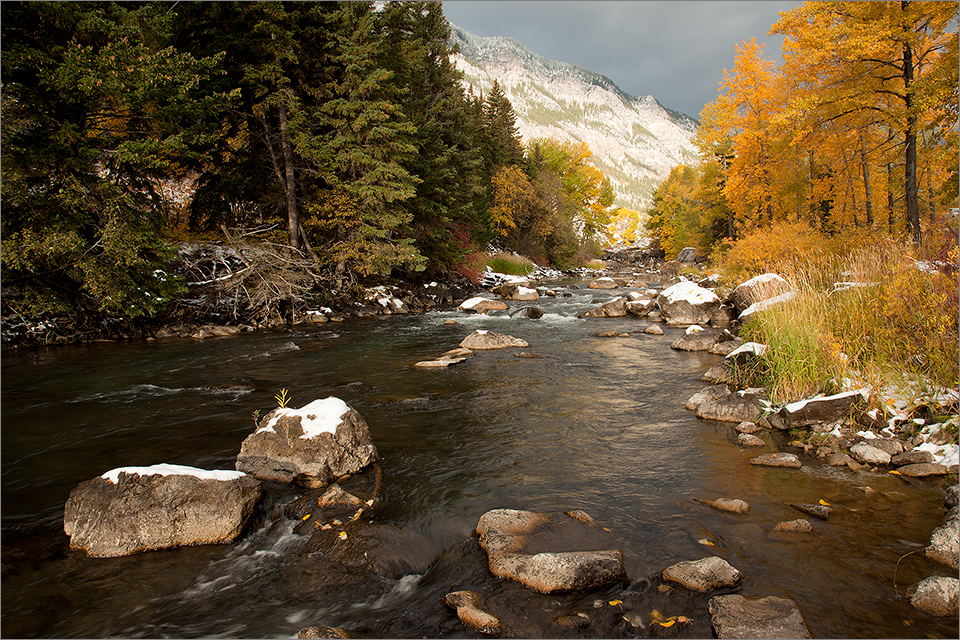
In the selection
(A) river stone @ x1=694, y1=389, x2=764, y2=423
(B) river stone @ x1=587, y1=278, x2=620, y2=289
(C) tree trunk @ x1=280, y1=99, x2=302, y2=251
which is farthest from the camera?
(B) river stone @ x1=587, y1=278, x2=620, y2=289

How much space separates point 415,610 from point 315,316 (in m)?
16.2

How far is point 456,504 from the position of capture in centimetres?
503

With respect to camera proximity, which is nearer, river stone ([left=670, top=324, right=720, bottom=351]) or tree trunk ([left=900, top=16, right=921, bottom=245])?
river stone ([left=670, top=324, right=720, bottom=351])

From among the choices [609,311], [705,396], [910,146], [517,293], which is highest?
[910,146]

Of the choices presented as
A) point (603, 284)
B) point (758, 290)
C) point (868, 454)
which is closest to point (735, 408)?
point (868, 454)

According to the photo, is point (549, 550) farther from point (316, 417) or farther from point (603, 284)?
point (603, 284)

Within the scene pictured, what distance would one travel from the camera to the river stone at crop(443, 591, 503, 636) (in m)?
3.20

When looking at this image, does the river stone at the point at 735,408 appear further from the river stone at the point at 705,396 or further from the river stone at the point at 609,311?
the river stone at the point at 609,311

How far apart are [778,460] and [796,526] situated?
1.49 metres

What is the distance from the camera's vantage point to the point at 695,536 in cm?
423

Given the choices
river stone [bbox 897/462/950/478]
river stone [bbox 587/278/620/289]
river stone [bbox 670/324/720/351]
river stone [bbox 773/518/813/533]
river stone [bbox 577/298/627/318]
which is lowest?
river stone [bbox 773/518/813/533]

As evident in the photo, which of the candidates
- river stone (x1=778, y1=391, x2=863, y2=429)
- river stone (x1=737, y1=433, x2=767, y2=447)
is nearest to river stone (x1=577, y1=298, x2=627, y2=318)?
river stone (x1=778, y1=391, x2=863, y2=429)

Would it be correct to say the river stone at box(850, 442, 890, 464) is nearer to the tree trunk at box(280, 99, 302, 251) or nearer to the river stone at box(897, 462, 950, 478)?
the river stone at box(897, 462, 950, 478)

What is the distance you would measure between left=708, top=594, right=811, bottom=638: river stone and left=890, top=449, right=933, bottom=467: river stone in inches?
131
